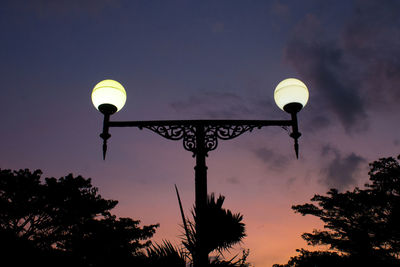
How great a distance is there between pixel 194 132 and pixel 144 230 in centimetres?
2466

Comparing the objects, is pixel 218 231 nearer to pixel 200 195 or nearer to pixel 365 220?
Result: pixel 200 195

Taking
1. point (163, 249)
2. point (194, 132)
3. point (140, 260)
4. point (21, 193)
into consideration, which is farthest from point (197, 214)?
point (21, 193)

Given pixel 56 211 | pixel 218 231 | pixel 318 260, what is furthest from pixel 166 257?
pixel 56 211

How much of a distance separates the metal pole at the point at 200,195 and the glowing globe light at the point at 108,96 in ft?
4.81

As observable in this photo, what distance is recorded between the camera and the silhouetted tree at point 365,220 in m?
21.3

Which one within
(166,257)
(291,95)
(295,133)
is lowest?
(166,257)

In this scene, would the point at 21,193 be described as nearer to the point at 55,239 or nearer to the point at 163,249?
the point at 55,239

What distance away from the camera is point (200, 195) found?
12.7 feet

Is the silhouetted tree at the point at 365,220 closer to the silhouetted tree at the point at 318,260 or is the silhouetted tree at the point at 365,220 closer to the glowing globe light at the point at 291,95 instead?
the silhouetted tree at the point at 318,260

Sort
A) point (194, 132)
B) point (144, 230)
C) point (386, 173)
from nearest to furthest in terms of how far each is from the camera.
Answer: point (194, 132) < point (386, 173) < point (144, 230)

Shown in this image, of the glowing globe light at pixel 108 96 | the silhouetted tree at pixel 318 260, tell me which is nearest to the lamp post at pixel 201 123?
the glowing globe light at pixel 108 96

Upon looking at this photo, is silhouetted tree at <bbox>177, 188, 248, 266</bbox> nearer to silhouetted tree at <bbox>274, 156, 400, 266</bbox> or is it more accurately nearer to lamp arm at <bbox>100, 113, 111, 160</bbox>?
lamp arm at <bbox>100, 113, 111, 160</bbox>

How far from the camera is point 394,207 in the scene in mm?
21578

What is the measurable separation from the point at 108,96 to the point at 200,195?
2275 mm
